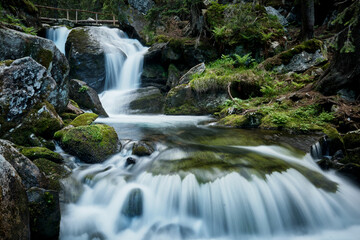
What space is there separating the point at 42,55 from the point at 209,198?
6.45m

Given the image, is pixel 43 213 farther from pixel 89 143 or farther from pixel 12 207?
pixel 89 143

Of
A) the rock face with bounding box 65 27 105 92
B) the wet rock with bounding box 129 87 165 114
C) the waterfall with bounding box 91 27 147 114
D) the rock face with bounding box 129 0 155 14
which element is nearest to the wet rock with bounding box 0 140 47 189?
the wet rock with bounding box 129 87 165 114

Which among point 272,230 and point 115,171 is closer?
point 272,230

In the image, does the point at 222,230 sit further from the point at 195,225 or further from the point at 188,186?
the point at 188,186

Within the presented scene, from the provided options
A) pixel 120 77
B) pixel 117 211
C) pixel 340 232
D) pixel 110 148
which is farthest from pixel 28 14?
pixel 340 232

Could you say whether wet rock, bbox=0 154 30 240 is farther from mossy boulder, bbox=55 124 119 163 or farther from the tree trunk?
the tree trunk

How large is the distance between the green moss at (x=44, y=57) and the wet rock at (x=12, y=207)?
520 cm

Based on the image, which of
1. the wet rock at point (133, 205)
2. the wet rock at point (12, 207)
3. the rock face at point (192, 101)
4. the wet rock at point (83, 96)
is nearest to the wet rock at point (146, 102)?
the rock face at point (192, 101)

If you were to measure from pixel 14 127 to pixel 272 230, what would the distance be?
545 centimetres

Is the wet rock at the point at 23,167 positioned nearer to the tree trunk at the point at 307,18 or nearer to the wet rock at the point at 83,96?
the wet rock at the point at 83,96

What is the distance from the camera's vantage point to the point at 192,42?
43.5 ft

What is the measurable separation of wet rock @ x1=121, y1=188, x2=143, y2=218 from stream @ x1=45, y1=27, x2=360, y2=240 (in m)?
0.02

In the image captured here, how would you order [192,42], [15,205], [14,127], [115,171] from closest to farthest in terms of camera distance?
[15,205]
[115,171]
[14,127]
[192,42]

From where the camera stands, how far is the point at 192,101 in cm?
1015
